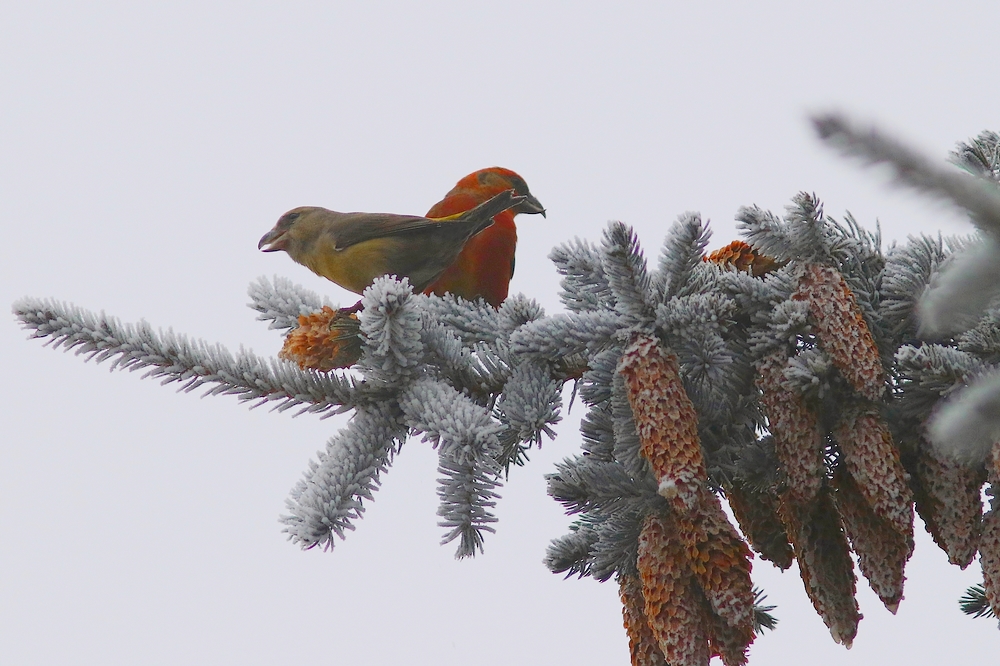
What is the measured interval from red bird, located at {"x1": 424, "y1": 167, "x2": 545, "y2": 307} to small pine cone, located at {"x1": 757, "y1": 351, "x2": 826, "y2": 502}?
2.06 feet

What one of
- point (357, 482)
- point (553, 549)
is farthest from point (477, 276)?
point (357, 482)

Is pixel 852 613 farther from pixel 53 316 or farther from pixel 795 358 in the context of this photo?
pixel 53 316

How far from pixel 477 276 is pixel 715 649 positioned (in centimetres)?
81

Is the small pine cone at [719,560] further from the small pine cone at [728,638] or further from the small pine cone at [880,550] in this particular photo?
the small pine cone at [880,550]

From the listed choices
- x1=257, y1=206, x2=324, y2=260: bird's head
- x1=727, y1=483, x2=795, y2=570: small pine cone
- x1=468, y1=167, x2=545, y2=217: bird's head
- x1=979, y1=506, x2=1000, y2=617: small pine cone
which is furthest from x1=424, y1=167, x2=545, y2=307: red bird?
x1=979, y1=506, x2=1000, y2=617: small pine cone

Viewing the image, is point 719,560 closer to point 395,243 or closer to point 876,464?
point 876,464

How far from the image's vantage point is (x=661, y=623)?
0.79 m

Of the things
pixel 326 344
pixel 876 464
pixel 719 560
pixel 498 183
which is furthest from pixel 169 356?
pixel 498 183

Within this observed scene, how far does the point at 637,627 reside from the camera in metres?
0.90

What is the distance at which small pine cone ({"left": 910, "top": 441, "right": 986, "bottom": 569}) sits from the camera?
81cm

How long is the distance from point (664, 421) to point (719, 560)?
0.40 feet

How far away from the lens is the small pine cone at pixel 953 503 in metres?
0.81

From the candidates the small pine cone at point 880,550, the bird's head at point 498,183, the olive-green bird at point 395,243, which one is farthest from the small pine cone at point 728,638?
the bird's head at point 498,183

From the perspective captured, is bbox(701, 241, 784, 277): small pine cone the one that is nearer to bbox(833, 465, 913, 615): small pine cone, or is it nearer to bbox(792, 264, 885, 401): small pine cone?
bbox(792, 264, 885, 401): small pine cone
